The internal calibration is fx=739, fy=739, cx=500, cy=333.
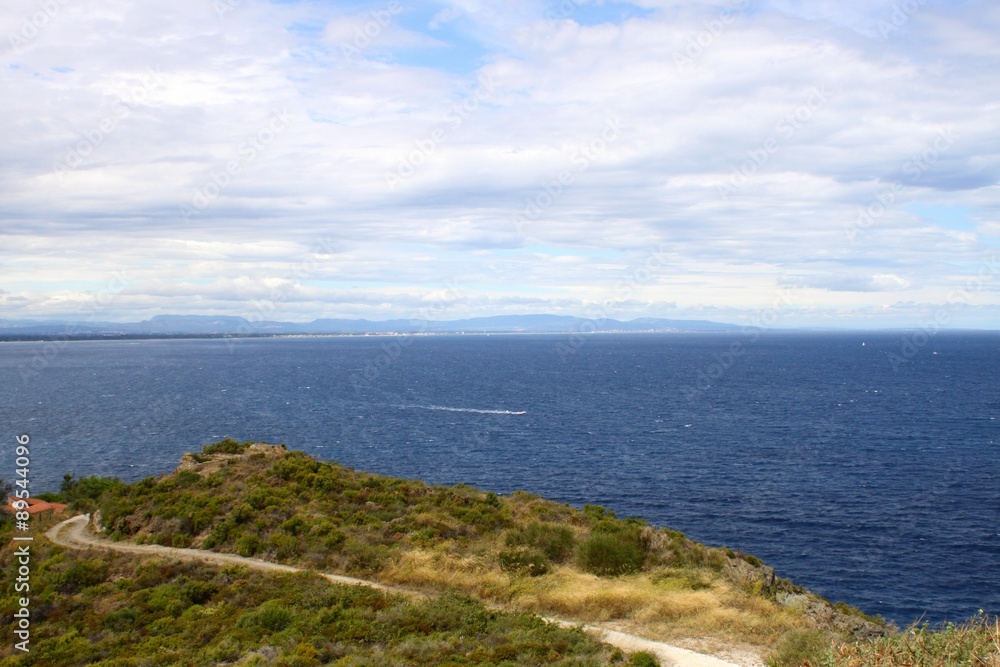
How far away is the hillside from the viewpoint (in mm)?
18609

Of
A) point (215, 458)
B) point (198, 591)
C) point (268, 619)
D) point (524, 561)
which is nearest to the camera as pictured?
point (268, 619)

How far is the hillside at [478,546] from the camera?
18.6 metres

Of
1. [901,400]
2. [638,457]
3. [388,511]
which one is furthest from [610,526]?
[901,400]

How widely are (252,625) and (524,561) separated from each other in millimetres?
8332

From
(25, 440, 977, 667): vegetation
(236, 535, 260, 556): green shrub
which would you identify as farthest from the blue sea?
(236, 535, 260, 556): green shrub

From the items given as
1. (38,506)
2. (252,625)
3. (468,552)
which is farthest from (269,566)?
(38,506)

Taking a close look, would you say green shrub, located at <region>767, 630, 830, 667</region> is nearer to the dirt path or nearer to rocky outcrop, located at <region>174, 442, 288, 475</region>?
the dirt path

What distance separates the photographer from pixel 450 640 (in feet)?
53.9

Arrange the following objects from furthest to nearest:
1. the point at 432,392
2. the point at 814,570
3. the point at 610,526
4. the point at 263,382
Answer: the point at 263,382
the point at 432,392
the point at 814,570
the point at 610,526

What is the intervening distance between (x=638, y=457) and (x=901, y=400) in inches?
2308

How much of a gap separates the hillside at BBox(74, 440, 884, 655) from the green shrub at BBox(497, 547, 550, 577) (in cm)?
5

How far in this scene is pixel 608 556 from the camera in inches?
917

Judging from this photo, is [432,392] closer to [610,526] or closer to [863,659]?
[610,526]

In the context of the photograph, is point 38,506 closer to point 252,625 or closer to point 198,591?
point 198,591
